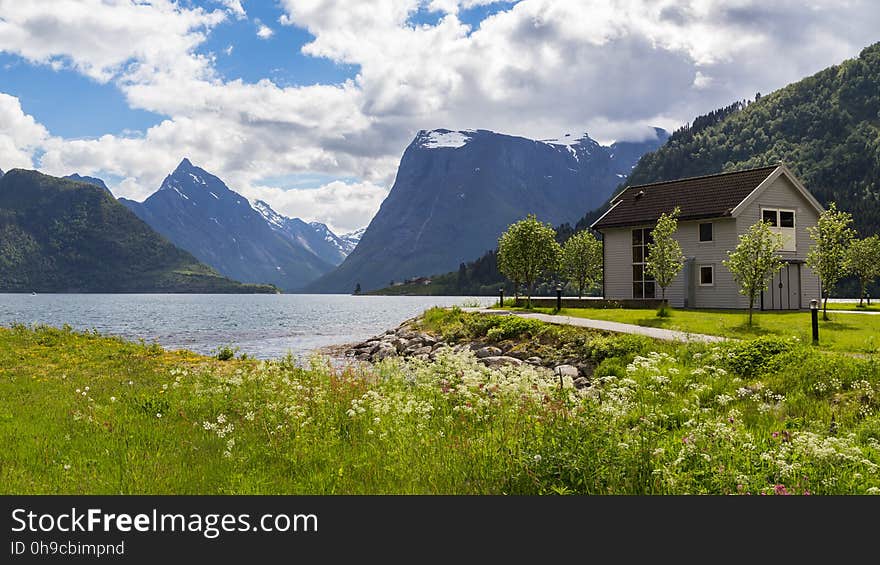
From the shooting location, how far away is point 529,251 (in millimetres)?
52688

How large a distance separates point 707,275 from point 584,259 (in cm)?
2576

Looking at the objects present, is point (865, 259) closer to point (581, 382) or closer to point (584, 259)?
point (584, 259)

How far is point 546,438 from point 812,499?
2965 millimetres

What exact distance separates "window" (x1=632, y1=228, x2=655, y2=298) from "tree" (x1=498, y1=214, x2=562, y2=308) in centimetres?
695

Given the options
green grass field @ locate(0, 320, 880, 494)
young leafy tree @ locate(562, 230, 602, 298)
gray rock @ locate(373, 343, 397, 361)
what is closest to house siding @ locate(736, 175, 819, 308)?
young leafy tree @ locate(562, 230, 602, 298)

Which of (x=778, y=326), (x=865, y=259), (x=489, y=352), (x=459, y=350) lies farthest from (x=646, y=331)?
(x=865, y=259)

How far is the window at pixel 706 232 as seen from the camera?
146ft

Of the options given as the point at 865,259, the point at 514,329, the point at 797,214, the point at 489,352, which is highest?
the point at 797,214

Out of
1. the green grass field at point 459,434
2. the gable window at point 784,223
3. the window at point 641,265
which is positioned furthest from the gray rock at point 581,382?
the gable window at point 784,223

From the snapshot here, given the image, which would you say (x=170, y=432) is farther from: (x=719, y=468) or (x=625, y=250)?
(x=625, y=250)

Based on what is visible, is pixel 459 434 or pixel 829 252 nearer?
pixel 459 434

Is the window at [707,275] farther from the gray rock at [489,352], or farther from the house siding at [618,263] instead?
the gray rock at [489,352]

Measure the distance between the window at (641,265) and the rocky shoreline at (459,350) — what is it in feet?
58.1

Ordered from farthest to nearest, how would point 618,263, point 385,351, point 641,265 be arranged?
point 618,263 → point 641,265 → point 385,351
